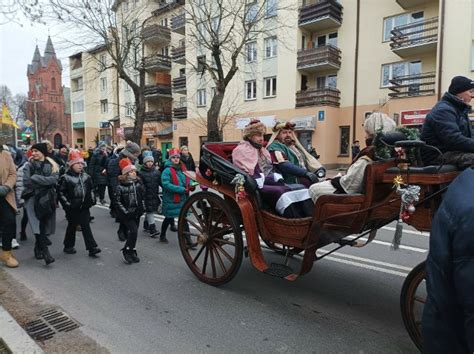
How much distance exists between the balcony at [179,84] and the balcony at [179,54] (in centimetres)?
138

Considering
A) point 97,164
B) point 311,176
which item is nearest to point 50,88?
point 97,164

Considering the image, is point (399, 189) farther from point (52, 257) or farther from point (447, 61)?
point (447, 61)

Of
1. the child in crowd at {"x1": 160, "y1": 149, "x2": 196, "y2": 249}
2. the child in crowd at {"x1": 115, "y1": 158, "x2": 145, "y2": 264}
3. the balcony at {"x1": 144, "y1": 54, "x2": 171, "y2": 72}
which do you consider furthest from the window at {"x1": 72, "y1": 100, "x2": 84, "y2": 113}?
the child in crowd at {"x1": 115, "y1": 158, "x2": 145, "y2": 264}

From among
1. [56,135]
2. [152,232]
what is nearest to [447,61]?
[152,232]

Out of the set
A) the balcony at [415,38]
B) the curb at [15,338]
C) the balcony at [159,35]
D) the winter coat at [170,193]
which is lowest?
the curb at [15,338]

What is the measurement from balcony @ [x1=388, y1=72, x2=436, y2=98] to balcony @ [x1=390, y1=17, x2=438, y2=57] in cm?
140

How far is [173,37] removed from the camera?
3228 cm

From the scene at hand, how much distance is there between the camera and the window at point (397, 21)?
66.3ft

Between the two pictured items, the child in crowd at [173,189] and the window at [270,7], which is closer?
the child in crowd at [173,189]

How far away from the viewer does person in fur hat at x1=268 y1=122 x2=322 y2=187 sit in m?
4.38

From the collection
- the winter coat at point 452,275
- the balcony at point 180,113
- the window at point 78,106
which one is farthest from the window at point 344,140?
the window at point 78,106

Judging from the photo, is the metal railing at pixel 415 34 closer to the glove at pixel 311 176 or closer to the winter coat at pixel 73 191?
the glove at pixel 311 176

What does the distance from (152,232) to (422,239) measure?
16.4 ft

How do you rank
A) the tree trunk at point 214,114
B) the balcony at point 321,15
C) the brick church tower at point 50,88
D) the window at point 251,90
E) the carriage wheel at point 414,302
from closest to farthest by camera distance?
1. the carriage wheel at point 414,302
2. the tree trunk at point 214,114
3. the balcony at point 321,15
4. the window at point 251,90
5. the brick church tower at point 50,88
